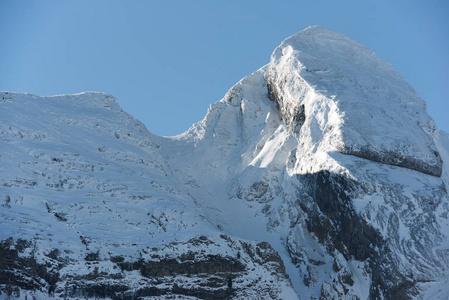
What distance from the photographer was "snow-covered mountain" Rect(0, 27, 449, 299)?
4462 cm

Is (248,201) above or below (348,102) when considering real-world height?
below

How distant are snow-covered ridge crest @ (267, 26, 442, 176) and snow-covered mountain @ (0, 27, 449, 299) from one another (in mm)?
217

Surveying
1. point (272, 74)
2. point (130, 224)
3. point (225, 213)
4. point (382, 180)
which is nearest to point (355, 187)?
point (382, 180)

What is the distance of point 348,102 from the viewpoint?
61.7m

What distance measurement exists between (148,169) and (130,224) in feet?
35.6

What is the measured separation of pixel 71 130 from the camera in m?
60.7

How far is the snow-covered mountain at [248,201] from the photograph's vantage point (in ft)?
146

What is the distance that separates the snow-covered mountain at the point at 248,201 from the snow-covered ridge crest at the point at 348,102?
0.22 meters

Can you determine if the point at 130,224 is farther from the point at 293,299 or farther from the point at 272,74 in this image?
the point at 272,74

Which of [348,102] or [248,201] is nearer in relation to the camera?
[348,102]

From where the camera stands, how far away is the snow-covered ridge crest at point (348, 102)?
57.0m

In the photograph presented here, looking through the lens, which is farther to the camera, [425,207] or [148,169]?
[148,169]

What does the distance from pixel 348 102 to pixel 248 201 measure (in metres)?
15.4

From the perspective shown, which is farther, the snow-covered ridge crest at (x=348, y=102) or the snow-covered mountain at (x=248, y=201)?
the snow-covered ridge crest at (x=348, y=102)
